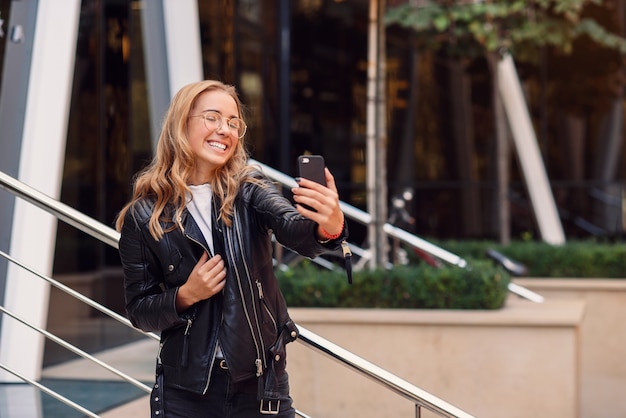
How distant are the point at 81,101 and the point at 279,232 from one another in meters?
6.93

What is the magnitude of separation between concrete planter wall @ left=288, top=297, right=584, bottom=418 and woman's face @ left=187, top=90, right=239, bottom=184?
4.26 metres

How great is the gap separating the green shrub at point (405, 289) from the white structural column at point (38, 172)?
1814 mm

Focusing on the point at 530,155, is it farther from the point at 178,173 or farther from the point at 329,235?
the point at 329,235

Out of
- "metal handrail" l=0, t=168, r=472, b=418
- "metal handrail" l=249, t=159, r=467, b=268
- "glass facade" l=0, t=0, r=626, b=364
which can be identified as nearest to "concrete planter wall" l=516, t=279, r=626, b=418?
"metal handrail" l=249, t=159, r=467, b=268

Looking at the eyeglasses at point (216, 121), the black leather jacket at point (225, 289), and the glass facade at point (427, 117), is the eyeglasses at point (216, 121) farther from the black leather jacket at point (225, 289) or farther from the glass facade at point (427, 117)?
the glass facade at point (427, 117)

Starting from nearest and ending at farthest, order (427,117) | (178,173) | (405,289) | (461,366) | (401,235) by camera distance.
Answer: (178,173) → (461,366) → (405,289) → (401,235) → (427,117)

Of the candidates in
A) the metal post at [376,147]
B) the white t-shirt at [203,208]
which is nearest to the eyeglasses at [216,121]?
the white t-shirt at [203,208]

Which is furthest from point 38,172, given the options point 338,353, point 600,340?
point 600,340

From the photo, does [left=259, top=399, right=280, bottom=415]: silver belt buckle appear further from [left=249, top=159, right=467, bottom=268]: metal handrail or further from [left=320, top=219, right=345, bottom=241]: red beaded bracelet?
[left=249, top=159, right=467, bottom=268]: metal handrail

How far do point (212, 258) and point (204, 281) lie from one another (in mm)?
86

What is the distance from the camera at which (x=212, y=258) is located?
9.82 feet

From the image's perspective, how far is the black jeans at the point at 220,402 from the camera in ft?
9.84

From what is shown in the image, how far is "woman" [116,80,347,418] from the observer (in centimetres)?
296

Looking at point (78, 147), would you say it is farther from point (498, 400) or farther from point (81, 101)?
point (498, 400)
